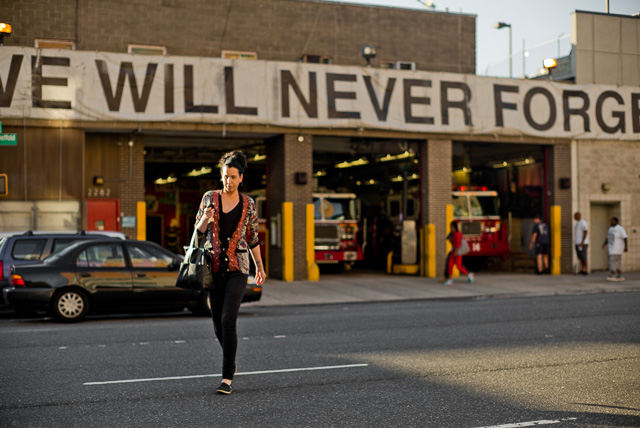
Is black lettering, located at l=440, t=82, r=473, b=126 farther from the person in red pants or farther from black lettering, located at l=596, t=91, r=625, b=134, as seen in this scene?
black lettering, located at l=596, t=91, r=625, b=134

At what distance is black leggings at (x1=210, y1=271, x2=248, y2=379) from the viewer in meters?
6.96

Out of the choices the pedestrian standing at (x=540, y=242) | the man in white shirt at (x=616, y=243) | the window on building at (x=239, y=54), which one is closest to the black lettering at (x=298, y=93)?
the window on building at (x=239, y=54)

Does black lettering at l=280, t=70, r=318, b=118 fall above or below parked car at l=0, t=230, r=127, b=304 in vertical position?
above

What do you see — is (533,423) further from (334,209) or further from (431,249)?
(334,209)

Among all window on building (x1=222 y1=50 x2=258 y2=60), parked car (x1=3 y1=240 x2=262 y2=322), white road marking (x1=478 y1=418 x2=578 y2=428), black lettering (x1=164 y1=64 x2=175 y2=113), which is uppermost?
window on building (x1=222 y1=50 x2=258 y2=60)

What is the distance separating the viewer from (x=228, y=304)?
6.96 meters

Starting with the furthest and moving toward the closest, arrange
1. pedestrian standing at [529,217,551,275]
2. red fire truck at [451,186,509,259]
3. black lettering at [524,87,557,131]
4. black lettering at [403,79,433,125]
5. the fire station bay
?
red fire truck at [451,186,509,259] < black lettering at [524,87,557,131] < pedestrian standing at [529,217,551,275] < black lettering at [403,79,433,125] < the fire station bay

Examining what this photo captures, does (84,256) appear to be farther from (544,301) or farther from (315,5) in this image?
(315,5)

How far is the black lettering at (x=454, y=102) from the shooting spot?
2531 centimetres

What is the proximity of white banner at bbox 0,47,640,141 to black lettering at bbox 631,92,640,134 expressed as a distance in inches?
1.4

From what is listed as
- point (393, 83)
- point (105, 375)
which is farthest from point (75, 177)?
point (105, 375)

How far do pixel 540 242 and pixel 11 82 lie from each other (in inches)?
656

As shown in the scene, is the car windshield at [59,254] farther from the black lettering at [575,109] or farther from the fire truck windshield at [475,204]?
the black lettering at [575,109]

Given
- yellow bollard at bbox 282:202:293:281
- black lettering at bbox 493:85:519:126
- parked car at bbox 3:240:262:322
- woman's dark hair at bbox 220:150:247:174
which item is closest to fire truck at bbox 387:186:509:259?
black lettering at bbox 493:85:519:126
